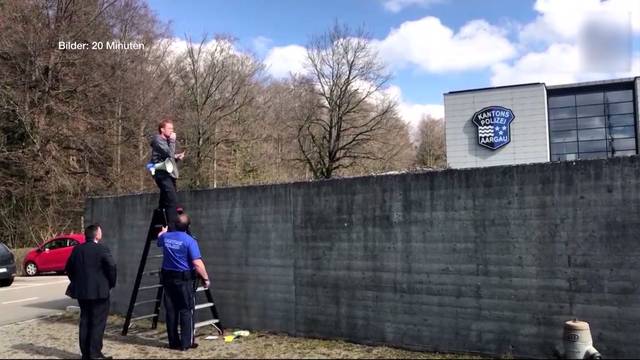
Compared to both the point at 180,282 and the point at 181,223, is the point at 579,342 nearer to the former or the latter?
the point at 180,282

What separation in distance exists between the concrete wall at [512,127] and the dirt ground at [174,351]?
140ft

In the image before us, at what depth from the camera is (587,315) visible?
5.93m

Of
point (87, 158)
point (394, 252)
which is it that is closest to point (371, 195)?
point (394, 252)

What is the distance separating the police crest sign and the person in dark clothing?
44575 millimetres

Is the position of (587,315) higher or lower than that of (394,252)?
lower

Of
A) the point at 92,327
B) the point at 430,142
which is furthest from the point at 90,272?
the point at 430,142

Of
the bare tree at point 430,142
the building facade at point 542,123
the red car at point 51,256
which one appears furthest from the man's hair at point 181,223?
the bare tree at point 430,142

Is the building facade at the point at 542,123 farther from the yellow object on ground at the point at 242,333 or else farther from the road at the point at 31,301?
the yellow object on ground at the point at 242,333

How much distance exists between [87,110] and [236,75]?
21.5 metres

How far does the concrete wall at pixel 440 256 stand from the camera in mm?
5898

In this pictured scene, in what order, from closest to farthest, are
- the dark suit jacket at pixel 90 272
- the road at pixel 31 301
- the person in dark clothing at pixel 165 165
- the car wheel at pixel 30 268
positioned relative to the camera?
the dark suit jacket at pixel 90 272 → the person in dark clothing at pixel 165 165 → the road at pixel 31 301 → the car wheel at pixel 30 268

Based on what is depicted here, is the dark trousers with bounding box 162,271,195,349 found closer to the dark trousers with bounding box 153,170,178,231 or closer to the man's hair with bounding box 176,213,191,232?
the man's hair with bounding box 176,213,191,232

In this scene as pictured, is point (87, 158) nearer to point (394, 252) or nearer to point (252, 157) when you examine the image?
point (252, 157)

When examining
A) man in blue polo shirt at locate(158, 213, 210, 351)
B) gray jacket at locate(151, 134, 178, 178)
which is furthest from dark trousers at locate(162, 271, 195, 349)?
gray jacket at locate(151, 134, 178, 178)
